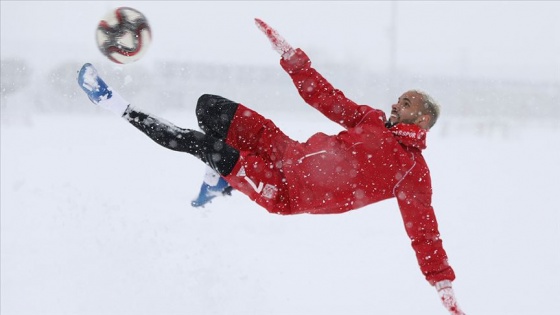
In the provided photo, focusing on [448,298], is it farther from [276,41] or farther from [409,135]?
[276,41]

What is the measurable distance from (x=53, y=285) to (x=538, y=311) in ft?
11.0

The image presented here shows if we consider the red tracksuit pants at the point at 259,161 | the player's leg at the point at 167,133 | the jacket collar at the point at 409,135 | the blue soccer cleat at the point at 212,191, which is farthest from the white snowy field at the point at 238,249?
the jacket collar at the point at 409,135

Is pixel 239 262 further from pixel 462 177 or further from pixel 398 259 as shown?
pixel 462 177

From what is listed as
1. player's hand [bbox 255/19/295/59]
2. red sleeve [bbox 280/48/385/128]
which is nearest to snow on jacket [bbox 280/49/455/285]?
red sleeve [bbox 280/48/385/128]

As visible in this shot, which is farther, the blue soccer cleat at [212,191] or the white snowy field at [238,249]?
the white snowy field at [238,249]

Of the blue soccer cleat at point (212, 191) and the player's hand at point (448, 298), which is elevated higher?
the blue soccer cleat at point (212, 191)

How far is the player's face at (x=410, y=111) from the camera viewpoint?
296 cm

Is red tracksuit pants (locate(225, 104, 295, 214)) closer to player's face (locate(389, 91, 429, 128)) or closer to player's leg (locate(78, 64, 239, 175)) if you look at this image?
player's leg (locate(78, 64, 239, 175))

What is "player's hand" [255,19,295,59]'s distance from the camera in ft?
9.97

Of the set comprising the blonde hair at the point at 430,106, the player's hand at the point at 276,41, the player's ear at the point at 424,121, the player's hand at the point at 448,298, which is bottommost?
the player's hand at the point at 448,298

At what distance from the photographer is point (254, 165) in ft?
9.29

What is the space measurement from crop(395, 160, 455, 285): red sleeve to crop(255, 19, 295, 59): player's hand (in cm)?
89

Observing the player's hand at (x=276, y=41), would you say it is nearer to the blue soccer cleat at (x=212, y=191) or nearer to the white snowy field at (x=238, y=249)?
the blue soccer cleat at (x=212, y=191)

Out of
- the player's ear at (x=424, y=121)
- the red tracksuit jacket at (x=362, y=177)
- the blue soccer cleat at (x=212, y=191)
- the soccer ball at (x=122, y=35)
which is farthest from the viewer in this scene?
the blue soccer cleat at (x=212, y=191)
